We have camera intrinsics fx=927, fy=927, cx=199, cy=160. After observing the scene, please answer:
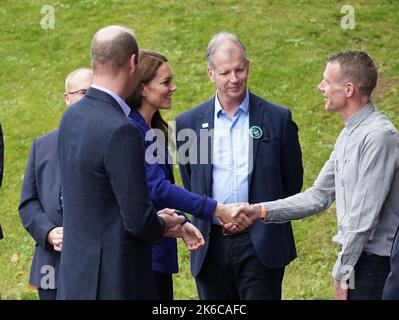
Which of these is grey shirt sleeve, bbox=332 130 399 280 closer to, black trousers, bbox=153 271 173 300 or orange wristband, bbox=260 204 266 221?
orange wristband, bbox=260 204 266 221

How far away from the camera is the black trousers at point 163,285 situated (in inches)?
253

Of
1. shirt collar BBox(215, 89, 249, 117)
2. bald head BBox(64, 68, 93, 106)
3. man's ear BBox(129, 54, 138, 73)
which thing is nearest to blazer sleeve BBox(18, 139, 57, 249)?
Answer: bald head BBox(64, 68, 93, 106)

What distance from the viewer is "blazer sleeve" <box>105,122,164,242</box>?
16.5ft

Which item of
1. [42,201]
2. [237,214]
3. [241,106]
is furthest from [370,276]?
[42,201]

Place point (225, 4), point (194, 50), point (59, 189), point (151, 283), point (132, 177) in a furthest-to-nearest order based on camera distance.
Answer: point (225, 4), point (194, 50), point (59, 189), point (151, 283), point (132, 177)

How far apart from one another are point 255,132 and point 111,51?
1.92 meters

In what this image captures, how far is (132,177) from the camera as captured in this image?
199 inches

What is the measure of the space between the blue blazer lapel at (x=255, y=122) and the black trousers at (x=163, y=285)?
0.96 m

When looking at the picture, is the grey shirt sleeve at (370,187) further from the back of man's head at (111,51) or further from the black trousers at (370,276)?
the back of man's head at (111,51)

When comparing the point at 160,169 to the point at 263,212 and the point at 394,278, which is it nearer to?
the point at 263,212

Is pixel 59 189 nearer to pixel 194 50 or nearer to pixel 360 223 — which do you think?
pixel 360 223

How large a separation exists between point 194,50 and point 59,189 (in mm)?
8373

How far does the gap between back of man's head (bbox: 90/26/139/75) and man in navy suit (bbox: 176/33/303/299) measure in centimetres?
167
